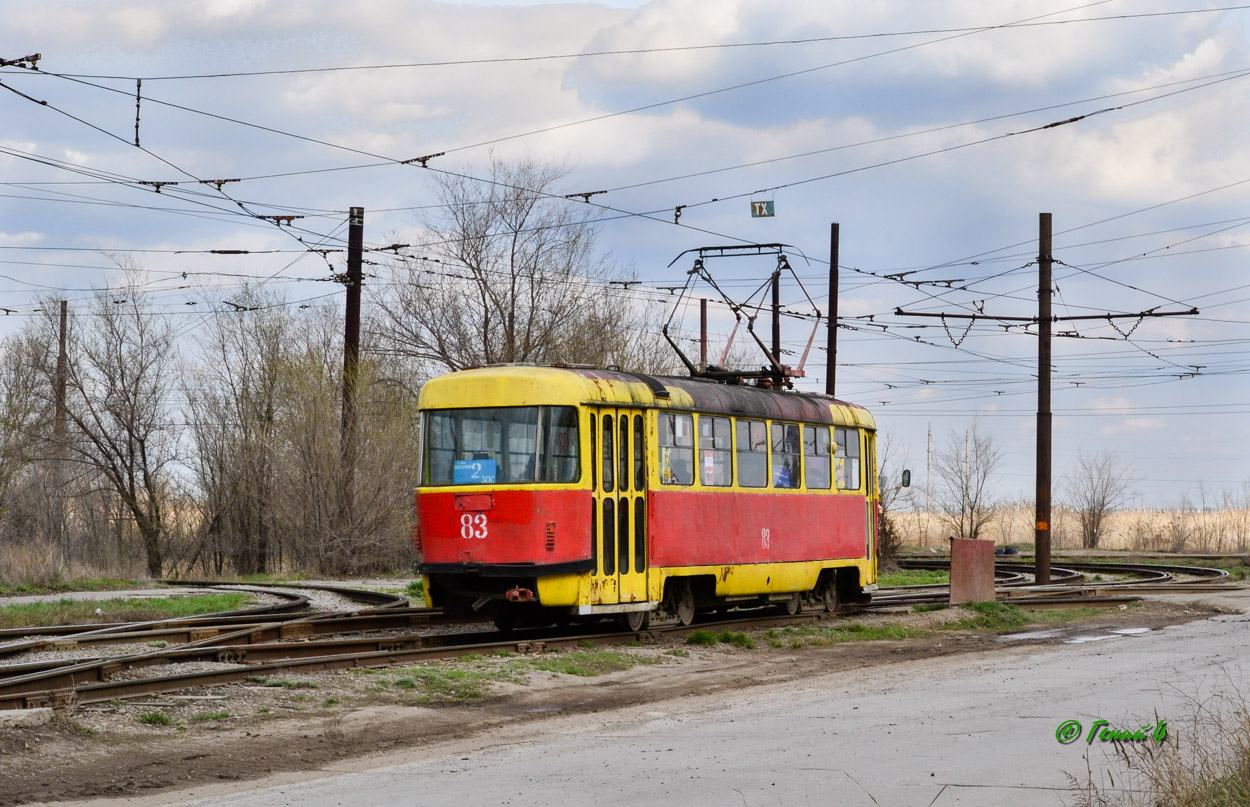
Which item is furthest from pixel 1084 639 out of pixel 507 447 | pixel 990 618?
pixel 507 447

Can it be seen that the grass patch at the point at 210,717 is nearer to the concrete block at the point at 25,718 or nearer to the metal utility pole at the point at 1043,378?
the concrete block at the point at 25,718

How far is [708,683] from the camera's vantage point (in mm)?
13906

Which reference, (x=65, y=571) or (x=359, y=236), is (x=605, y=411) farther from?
(x=65, y=571)

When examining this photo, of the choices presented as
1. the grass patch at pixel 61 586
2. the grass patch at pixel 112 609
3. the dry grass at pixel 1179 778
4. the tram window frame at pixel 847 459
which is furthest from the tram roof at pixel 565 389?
the grass patch at pixel 61 586

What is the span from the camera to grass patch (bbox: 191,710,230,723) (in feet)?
35.1

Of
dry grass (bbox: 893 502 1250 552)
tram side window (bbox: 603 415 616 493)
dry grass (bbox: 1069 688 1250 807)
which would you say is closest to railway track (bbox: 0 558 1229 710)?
tram side window (bbox: 603 415 616 493)

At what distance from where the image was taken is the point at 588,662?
49.0 ft

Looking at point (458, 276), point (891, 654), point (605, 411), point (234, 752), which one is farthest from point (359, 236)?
point (234, 752)

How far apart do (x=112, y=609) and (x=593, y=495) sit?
939cm

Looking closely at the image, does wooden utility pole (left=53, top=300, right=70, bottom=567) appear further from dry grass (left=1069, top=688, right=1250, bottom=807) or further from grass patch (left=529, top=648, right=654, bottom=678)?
dry grass (left=1069, top=688, right=1250, bottom=807)

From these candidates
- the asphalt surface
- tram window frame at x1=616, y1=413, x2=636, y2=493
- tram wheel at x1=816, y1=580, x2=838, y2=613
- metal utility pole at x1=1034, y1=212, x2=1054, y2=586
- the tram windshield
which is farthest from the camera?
metal utility pole at x1=1034, y1=212, x2=1054, y2=586

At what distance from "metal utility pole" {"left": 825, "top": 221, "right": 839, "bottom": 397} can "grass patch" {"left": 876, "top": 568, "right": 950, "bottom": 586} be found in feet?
15.7

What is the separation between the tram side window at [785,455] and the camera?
19875 mm

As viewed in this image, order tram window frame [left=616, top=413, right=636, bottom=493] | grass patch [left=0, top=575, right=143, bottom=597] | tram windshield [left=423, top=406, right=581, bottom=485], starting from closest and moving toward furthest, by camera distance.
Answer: tram windshield [left=423, top=406, right=581, bottom=485]
tram window frame [left=616, top=413, right=636, bottom=493]
grass patch [left=0, top=575, right=143, bottom=597]
